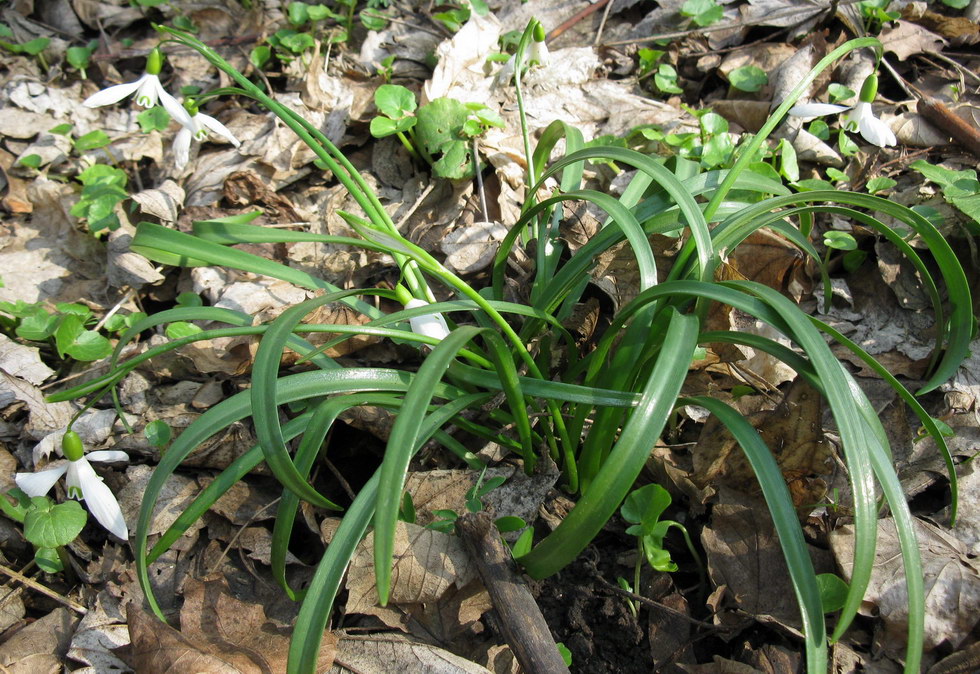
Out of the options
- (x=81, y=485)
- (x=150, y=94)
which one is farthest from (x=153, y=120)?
(x=81, y=485)

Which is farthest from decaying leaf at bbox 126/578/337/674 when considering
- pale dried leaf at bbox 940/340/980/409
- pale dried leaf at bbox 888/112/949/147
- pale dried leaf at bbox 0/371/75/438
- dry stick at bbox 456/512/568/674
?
pale dried leaf at bbox 888/112/949/147

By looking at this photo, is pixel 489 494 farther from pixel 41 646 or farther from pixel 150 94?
pixel 150 94

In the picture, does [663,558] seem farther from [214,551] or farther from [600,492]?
[214,551]

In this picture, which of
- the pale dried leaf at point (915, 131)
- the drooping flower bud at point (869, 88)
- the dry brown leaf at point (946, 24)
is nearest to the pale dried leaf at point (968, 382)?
the drooping flower bud at point (869, 88)

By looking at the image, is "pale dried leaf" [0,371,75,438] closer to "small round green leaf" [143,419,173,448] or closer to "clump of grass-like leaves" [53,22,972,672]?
"small round green leaf" [143,419,173,448]

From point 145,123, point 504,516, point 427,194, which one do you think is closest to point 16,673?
point 504,516

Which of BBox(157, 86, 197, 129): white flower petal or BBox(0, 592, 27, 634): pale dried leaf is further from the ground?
BBox(157, 86, 197, 129): white flower petal

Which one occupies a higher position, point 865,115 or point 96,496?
point 865,115
